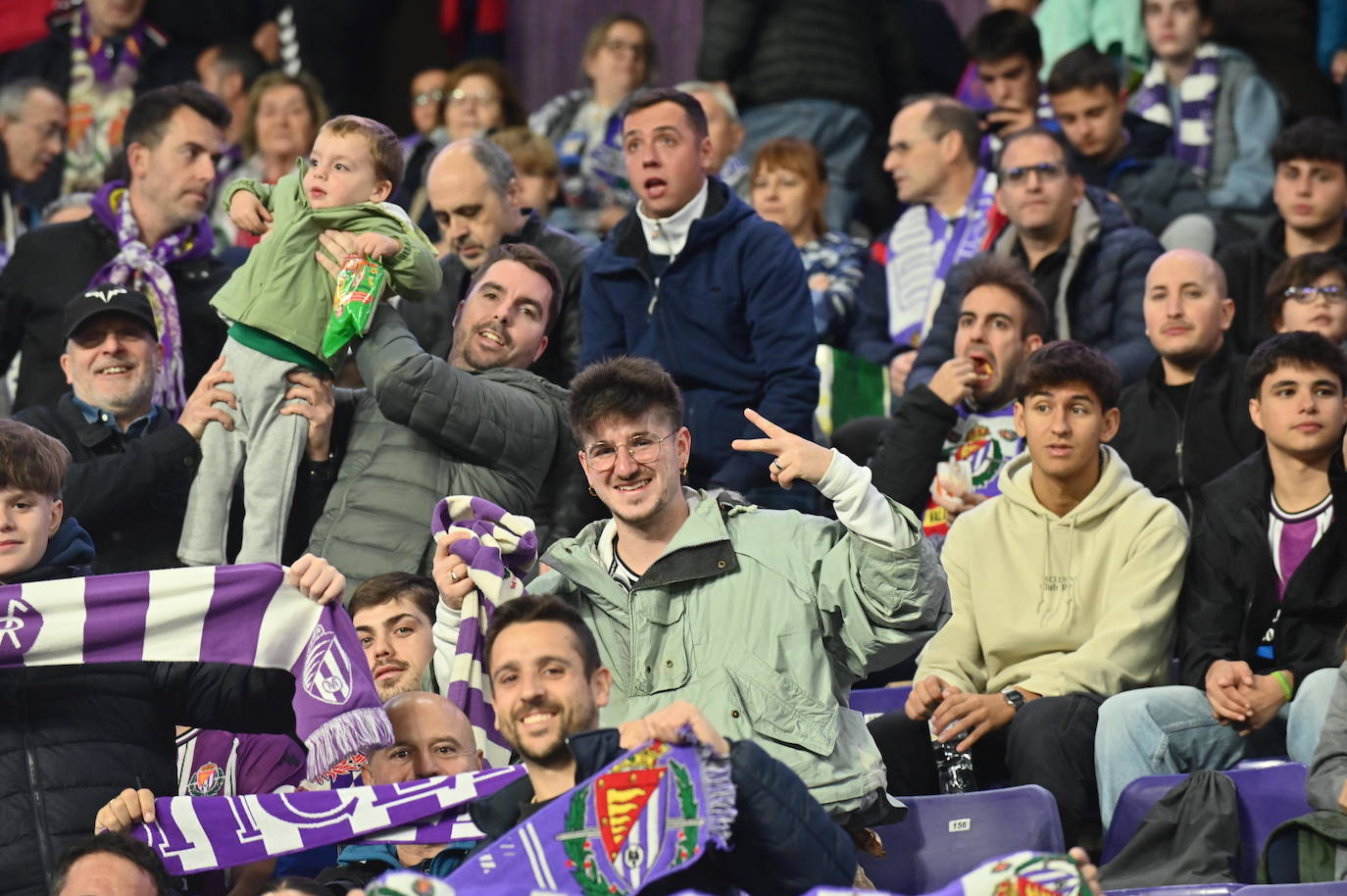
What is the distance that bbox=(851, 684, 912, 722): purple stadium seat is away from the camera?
6293mm

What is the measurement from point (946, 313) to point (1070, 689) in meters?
2.31

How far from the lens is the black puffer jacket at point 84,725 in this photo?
4.94 m

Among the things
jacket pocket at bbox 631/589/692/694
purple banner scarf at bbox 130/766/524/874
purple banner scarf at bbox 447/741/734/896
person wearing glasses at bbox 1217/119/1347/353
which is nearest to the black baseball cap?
purple banner scarf at bbox 130/766/524/874

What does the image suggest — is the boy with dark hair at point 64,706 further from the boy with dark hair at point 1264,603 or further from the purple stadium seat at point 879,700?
the boy with dark hair at point 1264,603

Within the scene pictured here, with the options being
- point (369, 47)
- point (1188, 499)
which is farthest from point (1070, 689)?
point (369, 47)

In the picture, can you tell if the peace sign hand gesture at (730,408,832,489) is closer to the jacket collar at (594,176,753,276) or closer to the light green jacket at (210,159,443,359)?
the light green jacket at (210,159,443,359)

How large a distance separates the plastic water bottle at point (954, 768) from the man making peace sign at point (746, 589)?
2.90 feet

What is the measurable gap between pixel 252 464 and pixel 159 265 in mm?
1476

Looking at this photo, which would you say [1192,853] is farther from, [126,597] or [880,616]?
[126,597]

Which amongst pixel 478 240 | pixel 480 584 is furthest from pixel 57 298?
pixel 480 584

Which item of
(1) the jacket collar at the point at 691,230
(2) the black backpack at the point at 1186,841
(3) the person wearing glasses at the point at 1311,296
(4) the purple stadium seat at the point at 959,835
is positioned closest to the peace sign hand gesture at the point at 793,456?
(4) the purple stadium seat at the point at 959,835

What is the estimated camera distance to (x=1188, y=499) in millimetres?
6887

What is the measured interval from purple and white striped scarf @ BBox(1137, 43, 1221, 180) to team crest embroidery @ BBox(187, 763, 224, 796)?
549cm

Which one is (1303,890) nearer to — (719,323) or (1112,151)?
(719,323)
